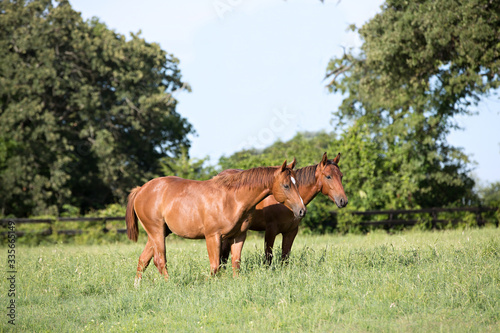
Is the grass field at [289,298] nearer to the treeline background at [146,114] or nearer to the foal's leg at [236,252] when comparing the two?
the foal's leg at [236,252]

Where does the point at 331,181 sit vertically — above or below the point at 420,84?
below

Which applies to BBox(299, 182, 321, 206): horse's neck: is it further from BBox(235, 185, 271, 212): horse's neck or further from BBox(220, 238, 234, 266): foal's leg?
BBox(220, 238, 234, 266): foal's leg

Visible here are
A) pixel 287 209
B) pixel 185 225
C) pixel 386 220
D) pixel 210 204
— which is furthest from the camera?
pixel 386 220

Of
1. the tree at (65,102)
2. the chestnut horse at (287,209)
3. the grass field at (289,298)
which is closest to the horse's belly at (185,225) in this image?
the grass field at (289,298)

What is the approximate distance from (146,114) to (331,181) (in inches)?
771

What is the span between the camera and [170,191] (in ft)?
25.1

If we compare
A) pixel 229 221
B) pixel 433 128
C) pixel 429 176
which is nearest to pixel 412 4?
pixel 433 128

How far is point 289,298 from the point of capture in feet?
18.6

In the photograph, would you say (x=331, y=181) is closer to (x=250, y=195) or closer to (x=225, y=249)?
(x=250, y=195)

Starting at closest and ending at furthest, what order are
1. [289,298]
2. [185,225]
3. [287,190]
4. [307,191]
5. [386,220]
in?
[289,298]
[287,190]
[185,225]
[307,191]
[386,220]

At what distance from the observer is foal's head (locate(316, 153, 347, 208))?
311 inches

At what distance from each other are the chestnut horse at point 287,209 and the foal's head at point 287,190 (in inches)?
42.4

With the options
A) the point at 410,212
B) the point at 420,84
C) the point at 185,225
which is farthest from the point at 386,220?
the point at 185,225

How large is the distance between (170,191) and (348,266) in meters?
3.20
